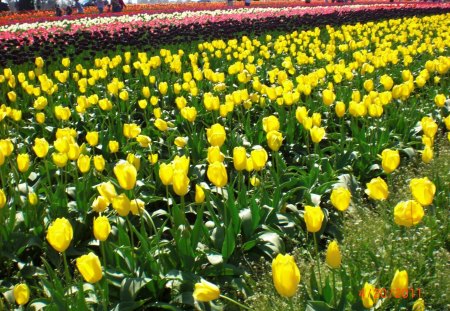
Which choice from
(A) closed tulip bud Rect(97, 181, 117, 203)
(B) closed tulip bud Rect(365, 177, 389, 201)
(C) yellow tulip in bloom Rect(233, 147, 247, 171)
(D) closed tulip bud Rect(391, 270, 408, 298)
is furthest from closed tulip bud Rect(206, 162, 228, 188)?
(D) closed tulip bud Rect(391, 270, 408, 298)

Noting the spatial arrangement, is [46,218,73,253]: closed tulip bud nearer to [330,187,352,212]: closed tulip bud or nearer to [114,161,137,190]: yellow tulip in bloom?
[114,161,137,190]: yellow tulip in bloom

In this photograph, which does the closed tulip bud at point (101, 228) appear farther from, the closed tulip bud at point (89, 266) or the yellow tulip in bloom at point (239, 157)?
the yellow tulip in bloom at point (239, 157)

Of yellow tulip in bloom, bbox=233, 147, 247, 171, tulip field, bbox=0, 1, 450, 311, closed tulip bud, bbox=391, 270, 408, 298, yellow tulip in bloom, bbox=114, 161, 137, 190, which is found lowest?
tulip field, bbox=0, 1, 450, 311

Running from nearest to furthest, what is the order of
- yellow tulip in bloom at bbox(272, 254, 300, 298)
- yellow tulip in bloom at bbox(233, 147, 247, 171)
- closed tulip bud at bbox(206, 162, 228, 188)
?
yellow tulip in bloom at bbox(272, 254, 300, 298), closed tulip bud at bbox(206, 162, 228, 188), yellow tulip in bloom at bbox(233, 147, 247, 171)

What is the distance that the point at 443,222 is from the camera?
3113mm

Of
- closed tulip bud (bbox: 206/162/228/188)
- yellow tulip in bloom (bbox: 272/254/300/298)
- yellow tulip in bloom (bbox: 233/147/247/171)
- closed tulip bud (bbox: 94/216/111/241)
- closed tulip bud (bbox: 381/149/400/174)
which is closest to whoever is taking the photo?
yellow tulip in bloom (bbox: 272/254/300/298)

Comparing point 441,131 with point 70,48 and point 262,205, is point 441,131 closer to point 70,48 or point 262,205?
point 262,205

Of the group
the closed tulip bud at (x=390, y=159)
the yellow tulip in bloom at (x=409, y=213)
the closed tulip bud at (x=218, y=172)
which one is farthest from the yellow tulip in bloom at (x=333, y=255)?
the closed tulip bud at (x=390, y=159)

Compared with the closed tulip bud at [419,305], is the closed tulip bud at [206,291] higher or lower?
higher

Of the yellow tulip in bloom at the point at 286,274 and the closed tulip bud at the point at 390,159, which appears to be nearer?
the yellow tulip in bloom at the point at 286,274

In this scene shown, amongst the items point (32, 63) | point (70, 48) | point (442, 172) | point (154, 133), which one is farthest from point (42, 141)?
point (70, 48)

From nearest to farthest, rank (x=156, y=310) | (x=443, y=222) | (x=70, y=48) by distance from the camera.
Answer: (x=156, y=310) < (x=443, y=222) < (x=70, y=48)

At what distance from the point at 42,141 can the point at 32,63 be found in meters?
5.79

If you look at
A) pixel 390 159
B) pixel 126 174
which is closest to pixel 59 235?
pixel 126 174
